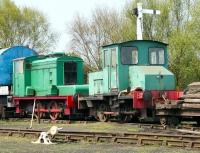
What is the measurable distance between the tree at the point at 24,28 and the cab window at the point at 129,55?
37.8 metres

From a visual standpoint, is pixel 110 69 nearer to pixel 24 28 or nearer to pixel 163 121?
pixel 163 121

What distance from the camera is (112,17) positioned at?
49562 millimetres

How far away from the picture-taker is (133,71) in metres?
19.3

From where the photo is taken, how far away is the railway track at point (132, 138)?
1226 cm

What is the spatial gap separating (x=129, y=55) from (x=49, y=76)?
226 inches

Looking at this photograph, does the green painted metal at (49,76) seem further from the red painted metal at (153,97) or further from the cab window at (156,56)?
the red painted metal at (153,97)

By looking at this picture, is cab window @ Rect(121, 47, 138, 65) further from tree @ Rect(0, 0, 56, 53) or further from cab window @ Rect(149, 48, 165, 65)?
tree @ Rect(0, 0, 56, 53)

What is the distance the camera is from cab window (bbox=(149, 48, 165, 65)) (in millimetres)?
19900

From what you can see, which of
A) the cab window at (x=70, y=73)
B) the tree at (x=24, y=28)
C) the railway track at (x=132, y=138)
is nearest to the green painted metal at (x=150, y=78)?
the railway track at (x=132, y=138)

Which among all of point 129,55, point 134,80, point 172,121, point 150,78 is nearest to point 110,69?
point 129,55

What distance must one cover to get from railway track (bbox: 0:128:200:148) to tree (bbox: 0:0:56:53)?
42.0m

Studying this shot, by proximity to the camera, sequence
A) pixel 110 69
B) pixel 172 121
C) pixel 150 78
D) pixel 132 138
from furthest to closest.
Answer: pixel 110 69 → pixel 150 78 → pixel 172 121 → pixel 132 138

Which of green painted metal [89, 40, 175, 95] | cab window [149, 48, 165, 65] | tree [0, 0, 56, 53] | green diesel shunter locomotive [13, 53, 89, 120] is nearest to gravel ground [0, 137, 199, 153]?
green painted metal [89, 40, 175, 95]

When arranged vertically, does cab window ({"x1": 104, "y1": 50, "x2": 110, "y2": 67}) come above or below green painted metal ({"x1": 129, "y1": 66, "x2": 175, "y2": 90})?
above
